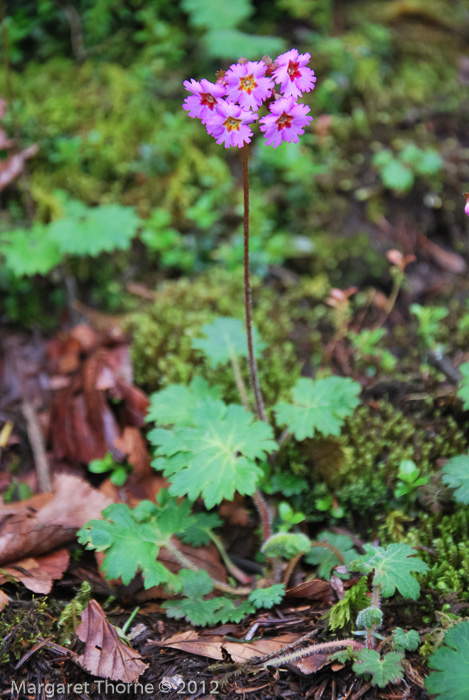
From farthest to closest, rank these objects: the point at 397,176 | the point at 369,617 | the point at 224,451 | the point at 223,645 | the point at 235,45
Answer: the point at 397,176 → the point at 235,45 → the point at 224,451 → the point at 223,645 → the point at 369,617

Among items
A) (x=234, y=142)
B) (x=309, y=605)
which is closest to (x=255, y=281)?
(x=234, y=142)

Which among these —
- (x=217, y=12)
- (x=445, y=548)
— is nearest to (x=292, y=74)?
(x=445, y=548)

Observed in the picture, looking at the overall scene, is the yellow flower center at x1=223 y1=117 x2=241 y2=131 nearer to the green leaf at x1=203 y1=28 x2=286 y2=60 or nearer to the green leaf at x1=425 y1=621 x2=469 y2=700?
the green leaf at x1=425 y1=621 x2=469 y2=700

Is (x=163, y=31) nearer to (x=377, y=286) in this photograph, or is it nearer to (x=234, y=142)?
(x=377, y=286)

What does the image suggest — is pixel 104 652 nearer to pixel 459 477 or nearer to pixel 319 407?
pixel 319 407

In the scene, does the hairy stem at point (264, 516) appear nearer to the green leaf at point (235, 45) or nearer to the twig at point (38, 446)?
the twig at point (38, 446)

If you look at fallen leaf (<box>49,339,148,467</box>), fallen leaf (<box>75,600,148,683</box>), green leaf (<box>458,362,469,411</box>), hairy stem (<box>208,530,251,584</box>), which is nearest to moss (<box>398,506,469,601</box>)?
green leaf (<box>458,362,469,411</box>)

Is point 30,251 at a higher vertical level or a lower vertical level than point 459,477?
higher

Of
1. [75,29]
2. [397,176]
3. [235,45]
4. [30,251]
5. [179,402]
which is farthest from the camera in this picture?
[75,29]
